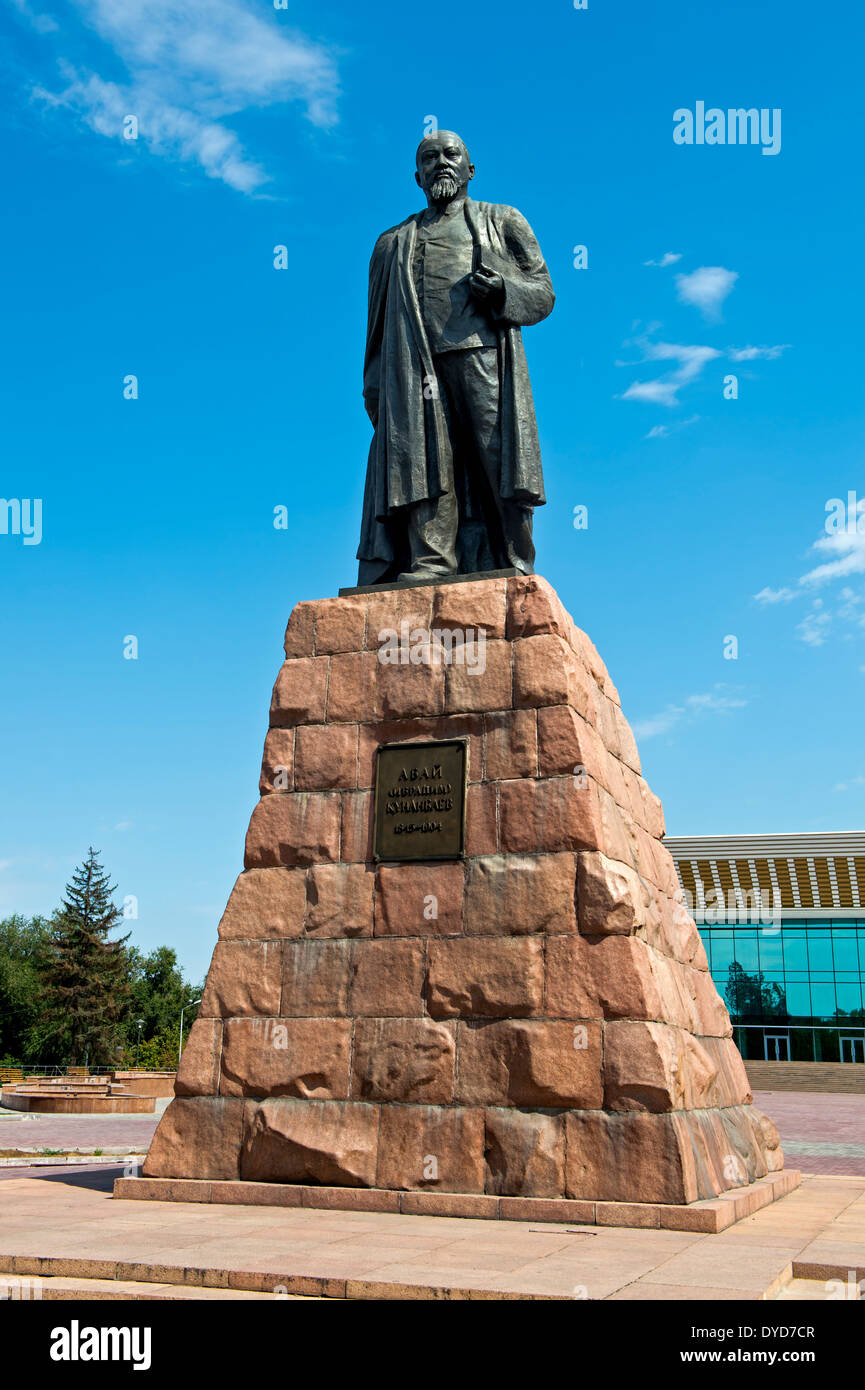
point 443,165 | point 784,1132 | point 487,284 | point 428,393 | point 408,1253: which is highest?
point 443,165

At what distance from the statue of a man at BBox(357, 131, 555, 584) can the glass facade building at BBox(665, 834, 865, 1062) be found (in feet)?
104

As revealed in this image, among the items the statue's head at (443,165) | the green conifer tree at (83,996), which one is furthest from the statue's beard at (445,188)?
the green conifer tree at (83,996)

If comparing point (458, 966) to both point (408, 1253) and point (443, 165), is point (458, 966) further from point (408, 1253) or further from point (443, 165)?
point (443, 165)

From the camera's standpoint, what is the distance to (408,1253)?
4.29 metres

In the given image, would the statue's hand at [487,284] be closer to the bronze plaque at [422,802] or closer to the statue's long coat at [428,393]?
the statue's long coat at [428,393]

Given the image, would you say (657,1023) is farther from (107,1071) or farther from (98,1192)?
(107,1071)

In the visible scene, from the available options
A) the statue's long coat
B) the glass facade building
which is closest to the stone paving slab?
the statue's long coat

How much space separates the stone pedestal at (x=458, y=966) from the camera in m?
5.55

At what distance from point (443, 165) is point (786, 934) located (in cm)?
3408

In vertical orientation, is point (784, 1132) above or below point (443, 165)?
below

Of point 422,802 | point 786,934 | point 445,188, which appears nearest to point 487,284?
point 445,188

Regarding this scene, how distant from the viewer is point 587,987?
567 cm

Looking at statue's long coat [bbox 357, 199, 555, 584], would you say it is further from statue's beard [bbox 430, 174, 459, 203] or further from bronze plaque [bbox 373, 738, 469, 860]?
bronze plaque [bbox 373, 738, 469, 860]
